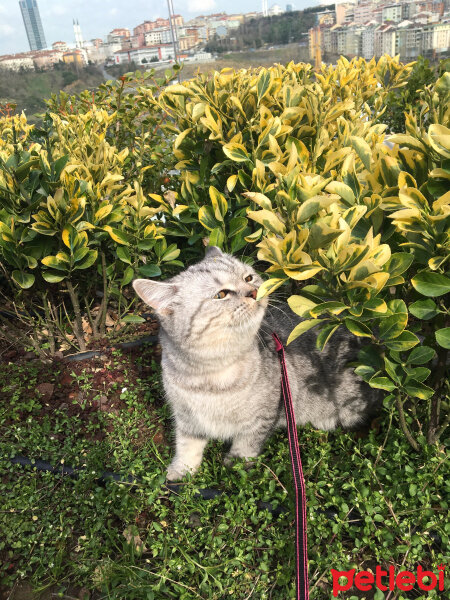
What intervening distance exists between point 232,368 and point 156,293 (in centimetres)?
63

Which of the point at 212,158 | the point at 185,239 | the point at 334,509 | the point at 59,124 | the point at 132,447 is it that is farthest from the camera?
the point at 185,239

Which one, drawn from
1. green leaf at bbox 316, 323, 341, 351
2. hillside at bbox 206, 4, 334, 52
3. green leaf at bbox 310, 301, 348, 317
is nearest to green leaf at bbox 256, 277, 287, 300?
green leaf at bbox 310, 301, 348, 317

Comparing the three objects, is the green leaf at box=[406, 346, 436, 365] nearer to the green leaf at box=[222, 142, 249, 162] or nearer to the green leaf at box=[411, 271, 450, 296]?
the green leaf at box=[411, 271, 450, 296]

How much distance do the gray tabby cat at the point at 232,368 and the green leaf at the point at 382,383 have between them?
0.71 meters

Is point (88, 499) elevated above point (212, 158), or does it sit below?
below

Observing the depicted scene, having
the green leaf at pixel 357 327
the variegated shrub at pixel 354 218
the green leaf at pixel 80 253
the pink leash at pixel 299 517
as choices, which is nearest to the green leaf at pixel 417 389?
the variegated shrub at pixel 354 218

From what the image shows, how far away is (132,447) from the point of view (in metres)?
2.76

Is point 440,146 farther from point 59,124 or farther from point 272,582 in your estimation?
point 59,124

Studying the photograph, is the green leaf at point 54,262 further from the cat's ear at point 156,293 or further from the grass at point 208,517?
the grass at point 208,517

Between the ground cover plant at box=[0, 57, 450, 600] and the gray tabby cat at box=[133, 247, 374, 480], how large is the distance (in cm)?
15

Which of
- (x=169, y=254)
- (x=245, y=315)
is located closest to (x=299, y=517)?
(x=245, y=315)

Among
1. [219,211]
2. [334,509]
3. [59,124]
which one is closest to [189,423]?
[334,509]

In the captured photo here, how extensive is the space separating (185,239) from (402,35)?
37.6 m

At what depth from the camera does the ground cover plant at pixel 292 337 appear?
65.7 inches
